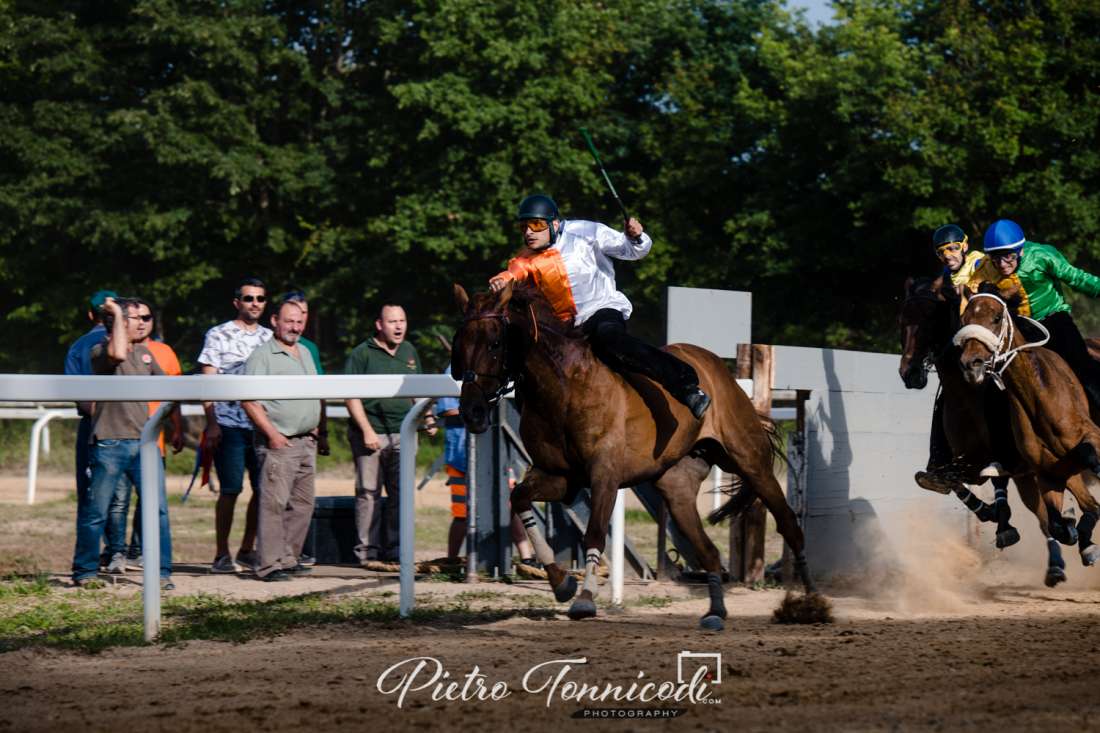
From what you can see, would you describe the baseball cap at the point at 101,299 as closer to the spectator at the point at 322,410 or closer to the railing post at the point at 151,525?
the spectator at the point at 322,410

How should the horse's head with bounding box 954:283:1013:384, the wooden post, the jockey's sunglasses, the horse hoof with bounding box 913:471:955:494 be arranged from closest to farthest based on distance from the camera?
1. the jockey's sunglasses
2. the horse's head with bounding box 954:283:1013:384
3. the horse hoof with bounding box 913:471:955:494
4. the wooden post

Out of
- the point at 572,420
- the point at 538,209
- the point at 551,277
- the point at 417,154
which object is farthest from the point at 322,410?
the point at 417,154

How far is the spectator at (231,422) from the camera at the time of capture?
998cm

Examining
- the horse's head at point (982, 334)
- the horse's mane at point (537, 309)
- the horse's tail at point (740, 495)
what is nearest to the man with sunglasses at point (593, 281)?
the horse's mane at point (537, 309)

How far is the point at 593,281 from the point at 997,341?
2.58m

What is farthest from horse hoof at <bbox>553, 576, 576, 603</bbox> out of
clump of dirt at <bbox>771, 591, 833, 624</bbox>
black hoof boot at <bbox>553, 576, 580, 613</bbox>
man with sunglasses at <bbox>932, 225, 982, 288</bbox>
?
man with sunglasses at <bbox>932, 225, 982, 288</bbox>

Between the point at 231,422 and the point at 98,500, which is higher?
the point at 231,422

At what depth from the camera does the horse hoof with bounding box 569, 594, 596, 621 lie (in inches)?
267

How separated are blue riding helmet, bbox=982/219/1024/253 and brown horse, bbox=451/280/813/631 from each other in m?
2.51

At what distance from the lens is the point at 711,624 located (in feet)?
23.7

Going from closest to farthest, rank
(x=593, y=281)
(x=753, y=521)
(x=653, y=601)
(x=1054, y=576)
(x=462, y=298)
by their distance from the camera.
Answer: (x=462, y=298) < (x=593, y=281) < (x=653, y=601) < (x=1054, y=576) < (x=753, y=521)

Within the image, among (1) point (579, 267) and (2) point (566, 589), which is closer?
(2) point (566, 589)

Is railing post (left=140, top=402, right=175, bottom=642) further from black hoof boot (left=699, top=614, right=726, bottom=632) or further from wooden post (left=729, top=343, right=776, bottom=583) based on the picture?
wooden post (left=729, top=343, right=776, bottom=583)

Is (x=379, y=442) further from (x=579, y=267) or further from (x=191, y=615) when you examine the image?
(x=579, y=267)
